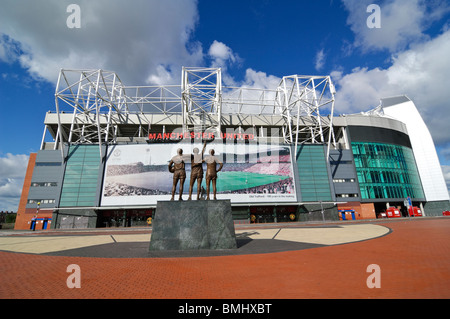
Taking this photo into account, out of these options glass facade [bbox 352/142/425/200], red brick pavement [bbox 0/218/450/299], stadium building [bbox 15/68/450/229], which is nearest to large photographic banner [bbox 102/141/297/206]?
stadium building [bbox 15/68/450/229]

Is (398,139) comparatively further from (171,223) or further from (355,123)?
(171,223)

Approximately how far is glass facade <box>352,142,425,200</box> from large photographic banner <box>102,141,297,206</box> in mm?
21752

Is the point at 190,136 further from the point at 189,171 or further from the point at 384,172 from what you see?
the point at 384,172

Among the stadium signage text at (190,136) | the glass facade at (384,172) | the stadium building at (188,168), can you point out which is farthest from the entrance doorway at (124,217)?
the glass facade at (384,172)

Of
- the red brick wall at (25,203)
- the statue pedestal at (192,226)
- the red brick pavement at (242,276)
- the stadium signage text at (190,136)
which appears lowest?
the red brick pavement at (242,276)

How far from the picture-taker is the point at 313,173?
46.1 m

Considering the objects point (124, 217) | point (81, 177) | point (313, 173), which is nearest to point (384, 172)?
point (313, 173)

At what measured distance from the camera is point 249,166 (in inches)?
1722

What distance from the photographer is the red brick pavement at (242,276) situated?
16.6ft

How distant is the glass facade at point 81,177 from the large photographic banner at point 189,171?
8.70 feet

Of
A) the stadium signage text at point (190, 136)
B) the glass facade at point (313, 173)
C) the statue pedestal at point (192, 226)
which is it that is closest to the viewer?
the statue pedestal at point (192, 226)

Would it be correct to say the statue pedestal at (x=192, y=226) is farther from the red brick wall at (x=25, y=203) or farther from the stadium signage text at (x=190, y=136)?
the red brick wall at (x=25, y=203)

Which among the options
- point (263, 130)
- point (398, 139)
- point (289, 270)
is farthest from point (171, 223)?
point (398, 139)

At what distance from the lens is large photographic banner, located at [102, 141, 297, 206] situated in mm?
41094
